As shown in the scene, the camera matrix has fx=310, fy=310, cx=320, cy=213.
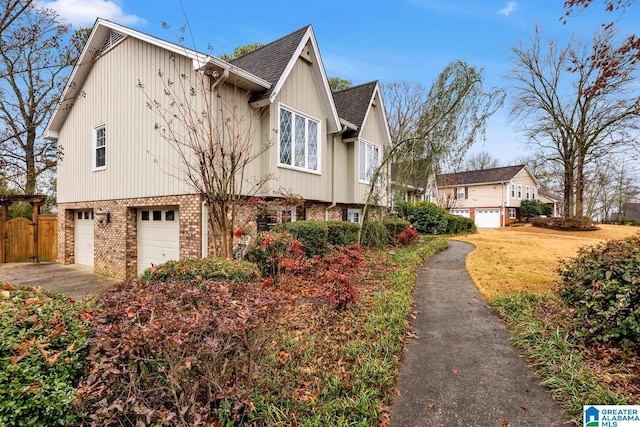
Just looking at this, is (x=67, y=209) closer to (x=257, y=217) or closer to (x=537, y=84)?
(x=257, y=217)

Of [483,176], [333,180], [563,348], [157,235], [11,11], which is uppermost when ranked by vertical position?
[483,176]

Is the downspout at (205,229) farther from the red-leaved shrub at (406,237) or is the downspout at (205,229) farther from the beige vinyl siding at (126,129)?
the red-leaved shrub at (406,237)

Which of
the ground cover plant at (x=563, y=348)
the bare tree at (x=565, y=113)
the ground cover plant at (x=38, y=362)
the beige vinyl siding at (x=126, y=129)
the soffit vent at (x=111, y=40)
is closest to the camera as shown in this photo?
the ground cover plant at (x=38, y=362)

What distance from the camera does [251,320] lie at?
2738mm

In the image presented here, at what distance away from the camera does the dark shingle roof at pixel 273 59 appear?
9.54 m

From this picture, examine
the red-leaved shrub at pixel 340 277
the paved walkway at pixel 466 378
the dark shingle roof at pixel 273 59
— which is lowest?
the paved walkway at pixel 466 378

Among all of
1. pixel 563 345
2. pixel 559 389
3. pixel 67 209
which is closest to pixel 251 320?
pixel 559 389

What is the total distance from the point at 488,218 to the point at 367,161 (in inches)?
1106

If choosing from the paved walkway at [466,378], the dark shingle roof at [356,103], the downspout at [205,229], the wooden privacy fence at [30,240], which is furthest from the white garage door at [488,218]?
the wooden privacy fence at [30,240]

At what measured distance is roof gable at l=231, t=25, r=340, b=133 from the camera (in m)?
9.39

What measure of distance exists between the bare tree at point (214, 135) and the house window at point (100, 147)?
11.0 feet

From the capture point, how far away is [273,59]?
34.3 feet

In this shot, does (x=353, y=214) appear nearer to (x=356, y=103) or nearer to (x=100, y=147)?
(x=356, y=103)

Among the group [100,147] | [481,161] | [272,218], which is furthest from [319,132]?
[481,161]
